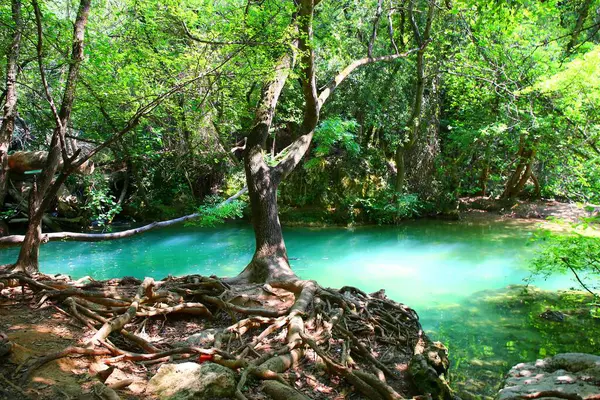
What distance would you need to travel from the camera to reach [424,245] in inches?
575

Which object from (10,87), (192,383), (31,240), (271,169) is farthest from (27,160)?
(192,383)

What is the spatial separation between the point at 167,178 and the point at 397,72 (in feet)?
34.6

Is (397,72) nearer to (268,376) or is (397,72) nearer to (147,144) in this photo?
(147,144)

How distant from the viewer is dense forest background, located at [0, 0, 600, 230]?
916 centimetres

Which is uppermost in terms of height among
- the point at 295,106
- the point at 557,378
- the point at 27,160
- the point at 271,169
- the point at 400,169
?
the point at 295,106

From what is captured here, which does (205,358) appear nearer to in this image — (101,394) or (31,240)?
(101,394)

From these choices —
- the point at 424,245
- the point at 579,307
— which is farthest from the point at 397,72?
the point at 579,307

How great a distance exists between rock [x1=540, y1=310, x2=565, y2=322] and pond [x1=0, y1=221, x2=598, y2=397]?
18cm

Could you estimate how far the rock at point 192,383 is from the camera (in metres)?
3.02

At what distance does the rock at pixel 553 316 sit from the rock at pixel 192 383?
24.2ft

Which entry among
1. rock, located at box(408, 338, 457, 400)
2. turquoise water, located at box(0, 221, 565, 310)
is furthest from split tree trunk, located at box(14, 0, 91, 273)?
turquoise water, located at box(0, 221, 565, 310)

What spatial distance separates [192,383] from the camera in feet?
10.1

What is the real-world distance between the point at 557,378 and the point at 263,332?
131 inches

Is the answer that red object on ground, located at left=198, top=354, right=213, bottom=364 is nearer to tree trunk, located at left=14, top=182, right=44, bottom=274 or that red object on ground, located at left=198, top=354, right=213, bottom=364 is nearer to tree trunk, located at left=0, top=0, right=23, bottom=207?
tree trunk, located at left=14, top=182, right=44, bottom=274
